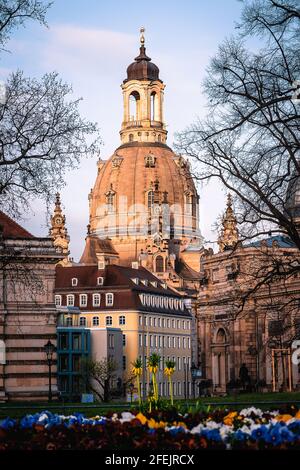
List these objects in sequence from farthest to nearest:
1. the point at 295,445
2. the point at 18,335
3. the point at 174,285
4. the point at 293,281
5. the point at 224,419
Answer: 1. the point at 174,285
2. the point at 293,281
3. the point at 18,335
4. the point at 224,419
5. the point at 295,445

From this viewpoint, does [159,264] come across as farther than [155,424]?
Yes

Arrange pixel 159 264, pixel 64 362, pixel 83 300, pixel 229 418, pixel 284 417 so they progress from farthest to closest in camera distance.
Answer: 1. pixel 159 264
2. pixel 83 300
3. pixel 64 362
4. pixel 229 418
5. pixel 284 417

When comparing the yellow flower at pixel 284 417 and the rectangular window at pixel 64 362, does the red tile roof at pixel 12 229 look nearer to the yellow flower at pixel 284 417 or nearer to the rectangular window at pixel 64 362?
the rectangular window at pixel 64 362

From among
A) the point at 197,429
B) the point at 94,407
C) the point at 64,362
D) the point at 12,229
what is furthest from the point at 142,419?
the point at 64,362

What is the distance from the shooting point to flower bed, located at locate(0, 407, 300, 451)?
19.3 m

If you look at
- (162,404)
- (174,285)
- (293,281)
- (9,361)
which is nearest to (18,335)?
(9,361)

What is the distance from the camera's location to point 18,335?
7381 centimetres

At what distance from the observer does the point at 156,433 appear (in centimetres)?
2030

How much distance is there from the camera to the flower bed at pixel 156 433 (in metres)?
19.3

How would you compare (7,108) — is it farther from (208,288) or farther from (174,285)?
(174,285)

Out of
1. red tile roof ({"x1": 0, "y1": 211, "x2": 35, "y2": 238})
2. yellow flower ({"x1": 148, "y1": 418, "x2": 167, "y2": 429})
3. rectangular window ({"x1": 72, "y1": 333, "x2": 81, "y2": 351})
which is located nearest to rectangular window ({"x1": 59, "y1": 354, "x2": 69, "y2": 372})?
rectangular window ({"x1": 72, "y1": 333, "x2": 81, "y2": 351})

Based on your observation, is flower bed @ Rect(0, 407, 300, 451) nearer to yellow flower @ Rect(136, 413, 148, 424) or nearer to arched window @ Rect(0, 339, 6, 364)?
yellow flower @ Rect(136, 413, 148, 424)

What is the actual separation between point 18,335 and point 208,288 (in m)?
61.8

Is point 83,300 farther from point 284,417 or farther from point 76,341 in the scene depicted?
point 284,417
